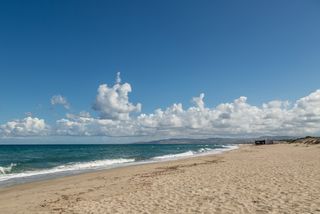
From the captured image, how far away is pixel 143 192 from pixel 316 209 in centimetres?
655

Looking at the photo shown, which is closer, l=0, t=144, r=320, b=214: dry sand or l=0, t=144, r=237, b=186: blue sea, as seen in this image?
l=0, t=144, r=320, b=214: dry sand

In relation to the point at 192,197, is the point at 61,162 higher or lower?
lower

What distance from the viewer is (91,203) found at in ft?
37.5

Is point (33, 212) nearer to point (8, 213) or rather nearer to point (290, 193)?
point (8, 213)

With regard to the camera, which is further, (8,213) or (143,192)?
(143,192)

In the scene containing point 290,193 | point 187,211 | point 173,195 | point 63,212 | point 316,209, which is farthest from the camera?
point 173,195

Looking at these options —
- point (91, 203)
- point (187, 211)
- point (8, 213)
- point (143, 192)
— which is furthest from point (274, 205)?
point (8, 213)

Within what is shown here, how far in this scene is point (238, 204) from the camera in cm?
998

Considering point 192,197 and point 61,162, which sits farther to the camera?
point 61,162

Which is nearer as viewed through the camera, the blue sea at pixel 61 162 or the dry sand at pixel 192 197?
the dry sand at pixel 192 197

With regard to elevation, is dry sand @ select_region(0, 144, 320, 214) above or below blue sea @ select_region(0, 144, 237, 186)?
above

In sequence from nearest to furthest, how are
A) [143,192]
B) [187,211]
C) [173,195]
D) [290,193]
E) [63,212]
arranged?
[187,211]
[63,212]
[290,193]
[173,195]
[143,192]

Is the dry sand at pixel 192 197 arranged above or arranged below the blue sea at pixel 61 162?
above

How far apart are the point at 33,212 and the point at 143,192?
4260mm
